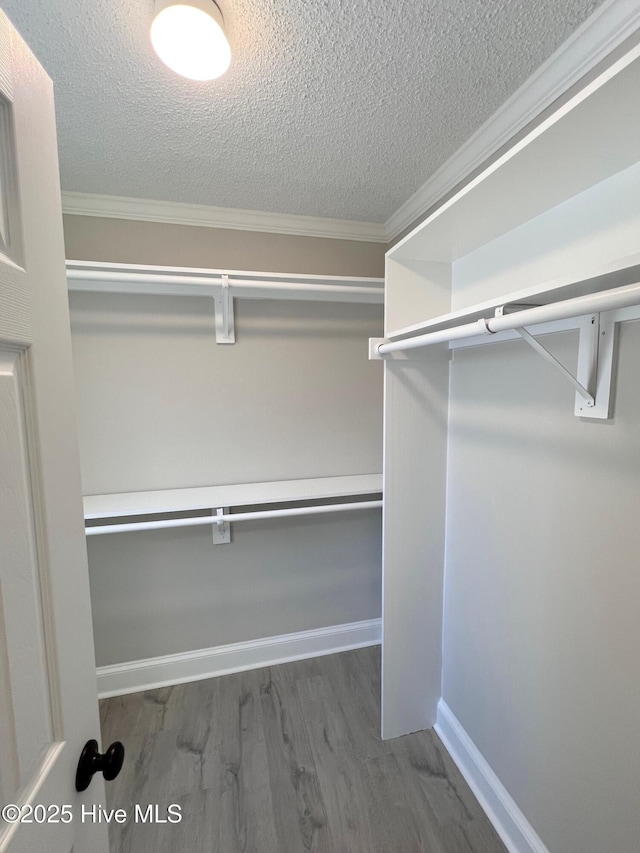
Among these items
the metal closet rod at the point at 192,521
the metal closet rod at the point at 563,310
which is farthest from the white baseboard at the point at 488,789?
the metal closet rod at the point at 563,310

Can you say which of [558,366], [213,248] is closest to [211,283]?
[213,248]

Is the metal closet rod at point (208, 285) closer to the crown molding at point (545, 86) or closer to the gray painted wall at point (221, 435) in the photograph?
the gray painted wall at point (221, 435)

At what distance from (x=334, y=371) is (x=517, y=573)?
1248mm

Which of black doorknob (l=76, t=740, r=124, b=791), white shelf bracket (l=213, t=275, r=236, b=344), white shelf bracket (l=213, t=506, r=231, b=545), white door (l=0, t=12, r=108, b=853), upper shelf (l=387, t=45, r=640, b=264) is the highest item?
upper shelf (l=387, t=45, r=640, b=264)

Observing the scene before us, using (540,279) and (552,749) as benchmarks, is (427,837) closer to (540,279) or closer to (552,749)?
(552,749)

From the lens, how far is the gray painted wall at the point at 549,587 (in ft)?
2.95

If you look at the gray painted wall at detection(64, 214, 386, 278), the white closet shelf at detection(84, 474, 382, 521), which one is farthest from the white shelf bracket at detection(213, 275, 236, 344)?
the white closet shelf at detection(84, 474, 382, 521)

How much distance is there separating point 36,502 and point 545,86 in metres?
1.55

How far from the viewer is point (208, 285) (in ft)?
5.21

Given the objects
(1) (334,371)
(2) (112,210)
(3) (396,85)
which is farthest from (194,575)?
(3) (396,85)

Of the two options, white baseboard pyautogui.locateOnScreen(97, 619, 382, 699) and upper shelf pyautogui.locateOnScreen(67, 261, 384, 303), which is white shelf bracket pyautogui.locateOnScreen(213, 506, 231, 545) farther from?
upper shelf pyautogui.locateOnScreen(67, 261, 384, 303)

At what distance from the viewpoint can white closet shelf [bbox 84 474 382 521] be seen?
63.7 inches

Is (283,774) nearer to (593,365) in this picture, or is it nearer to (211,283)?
(593,365)

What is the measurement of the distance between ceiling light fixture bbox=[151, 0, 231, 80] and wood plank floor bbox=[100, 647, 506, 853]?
91.9 inches
